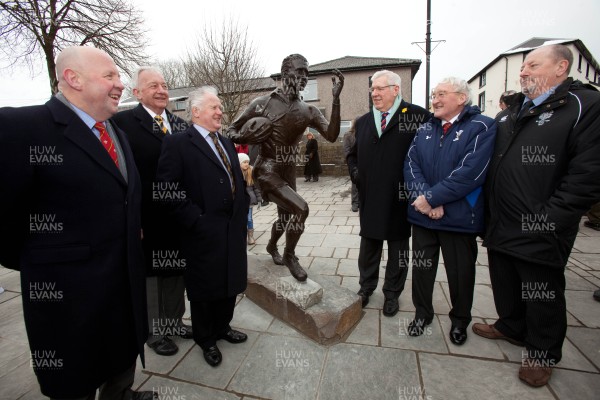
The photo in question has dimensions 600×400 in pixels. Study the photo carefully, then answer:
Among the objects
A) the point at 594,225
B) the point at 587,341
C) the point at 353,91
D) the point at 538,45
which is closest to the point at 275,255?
the point at 587,341

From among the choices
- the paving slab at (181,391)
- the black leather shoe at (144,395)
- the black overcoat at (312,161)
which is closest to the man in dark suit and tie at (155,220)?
the paving slab at (181,391)

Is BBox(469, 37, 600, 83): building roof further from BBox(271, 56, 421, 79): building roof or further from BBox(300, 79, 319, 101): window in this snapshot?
BBox(300, 79, 319, 101): window

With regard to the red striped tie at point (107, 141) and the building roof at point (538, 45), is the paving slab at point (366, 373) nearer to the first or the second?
the red striped tie at point (107, 141)

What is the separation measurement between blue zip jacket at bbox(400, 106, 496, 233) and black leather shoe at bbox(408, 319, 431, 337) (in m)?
0.90

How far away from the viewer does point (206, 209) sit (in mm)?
2334

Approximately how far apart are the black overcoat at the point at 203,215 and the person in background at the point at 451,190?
1593 mm

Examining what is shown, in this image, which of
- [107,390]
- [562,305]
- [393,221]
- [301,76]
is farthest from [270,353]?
[301,76]

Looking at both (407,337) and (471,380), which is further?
(407,337)

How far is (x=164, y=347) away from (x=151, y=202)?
1289mm

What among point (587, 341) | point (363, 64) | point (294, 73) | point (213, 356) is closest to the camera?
Result: point (213, 356)

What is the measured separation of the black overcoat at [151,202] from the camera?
2.50m

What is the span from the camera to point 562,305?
221 cm

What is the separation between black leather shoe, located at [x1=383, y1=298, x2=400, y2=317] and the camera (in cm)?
313

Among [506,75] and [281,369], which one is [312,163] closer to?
[281,369]
